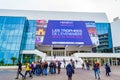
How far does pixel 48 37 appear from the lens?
65.2m

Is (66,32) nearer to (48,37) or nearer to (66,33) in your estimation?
(66,33)

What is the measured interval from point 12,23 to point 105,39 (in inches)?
1251

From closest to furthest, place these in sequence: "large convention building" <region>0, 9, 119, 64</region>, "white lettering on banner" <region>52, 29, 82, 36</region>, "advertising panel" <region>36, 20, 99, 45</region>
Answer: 1. "large convention building" <region>0, 9, 119, 64</region>
2. "advertising panel" <region>36, 20, 99, 45</region>
3. "white lettering on banner" <region>52, 29, 82, 36</region>

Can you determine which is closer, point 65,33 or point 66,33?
point 65,33

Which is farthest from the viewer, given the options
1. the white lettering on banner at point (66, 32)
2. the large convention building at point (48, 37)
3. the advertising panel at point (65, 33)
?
the white lettering on banner at point (66, 32)

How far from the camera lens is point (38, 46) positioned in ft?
222

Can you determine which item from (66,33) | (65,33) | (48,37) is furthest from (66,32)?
(48,37)

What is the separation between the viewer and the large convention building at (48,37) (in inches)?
2306

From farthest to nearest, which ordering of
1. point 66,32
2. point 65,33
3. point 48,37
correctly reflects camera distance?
point 66,32, point 65,33, point 48,37


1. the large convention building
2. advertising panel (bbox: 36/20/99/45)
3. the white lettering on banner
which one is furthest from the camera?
the white lettering on banner

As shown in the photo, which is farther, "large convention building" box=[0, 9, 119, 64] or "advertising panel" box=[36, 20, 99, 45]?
"advertising panel" box=[36, 20, 99, 45]

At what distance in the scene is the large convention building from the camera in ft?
192

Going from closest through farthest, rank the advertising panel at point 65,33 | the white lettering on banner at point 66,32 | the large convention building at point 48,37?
the large convention building at point 48,37, the advertising panel at point 65,33, the white lettering on banner at point 66,32

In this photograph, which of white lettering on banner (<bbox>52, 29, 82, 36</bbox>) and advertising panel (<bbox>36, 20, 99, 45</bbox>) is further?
white lettering on banner (<bbox>52, 29, 82, 36</bbox>)
